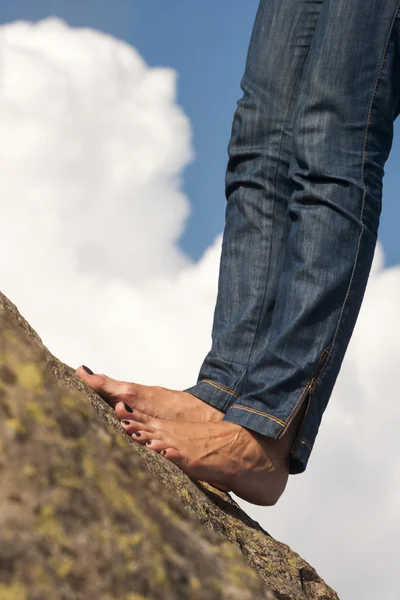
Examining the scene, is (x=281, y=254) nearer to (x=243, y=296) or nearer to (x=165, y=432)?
(x=243, y=296)

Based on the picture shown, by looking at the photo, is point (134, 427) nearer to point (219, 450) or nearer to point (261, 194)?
point (219, 450)

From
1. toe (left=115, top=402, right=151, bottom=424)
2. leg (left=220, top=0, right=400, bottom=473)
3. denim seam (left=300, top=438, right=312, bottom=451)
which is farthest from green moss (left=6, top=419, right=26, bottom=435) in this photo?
denim seam (left=300, top=438, right=312, bottom=451)

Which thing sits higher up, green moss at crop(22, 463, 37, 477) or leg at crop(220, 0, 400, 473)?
leg at crop(220, 0, 400, 473)

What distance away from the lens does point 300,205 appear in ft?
8.89

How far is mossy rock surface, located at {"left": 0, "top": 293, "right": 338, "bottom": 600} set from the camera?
2.95ft

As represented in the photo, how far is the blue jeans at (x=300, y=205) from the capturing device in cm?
257

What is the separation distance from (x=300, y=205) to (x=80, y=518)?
1.95 meters

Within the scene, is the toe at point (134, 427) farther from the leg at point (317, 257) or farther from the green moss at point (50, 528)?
the green moss at point (50, 528)

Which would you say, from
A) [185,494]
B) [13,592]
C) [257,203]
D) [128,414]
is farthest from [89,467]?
[257,203]

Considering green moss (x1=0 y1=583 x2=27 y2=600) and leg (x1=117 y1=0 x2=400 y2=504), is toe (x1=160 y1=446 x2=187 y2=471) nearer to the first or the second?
leg (x1=117 y1=0 x2=400 y2=504)

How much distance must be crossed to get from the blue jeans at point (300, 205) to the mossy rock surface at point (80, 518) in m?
1.51

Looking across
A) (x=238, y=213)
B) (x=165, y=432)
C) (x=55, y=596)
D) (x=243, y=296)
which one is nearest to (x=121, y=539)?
(x=55, y=596)

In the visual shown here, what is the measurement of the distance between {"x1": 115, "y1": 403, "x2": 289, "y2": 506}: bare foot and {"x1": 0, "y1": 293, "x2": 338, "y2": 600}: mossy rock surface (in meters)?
1.34

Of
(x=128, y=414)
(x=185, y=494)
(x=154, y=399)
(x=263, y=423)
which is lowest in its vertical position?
(x=185, y=494)
